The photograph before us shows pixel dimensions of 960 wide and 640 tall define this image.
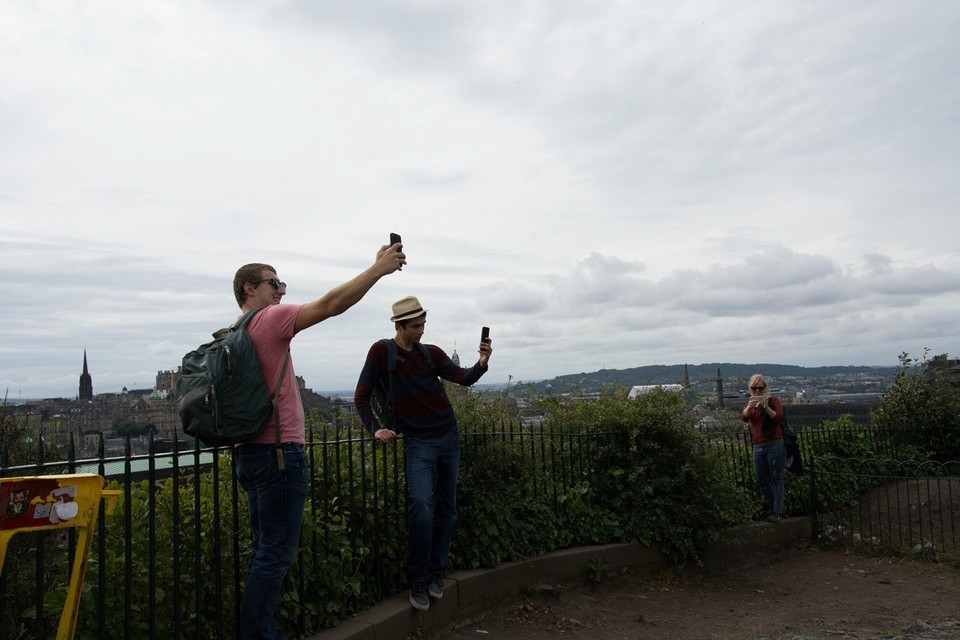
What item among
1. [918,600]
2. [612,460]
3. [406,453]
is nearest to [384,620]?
[406,453]

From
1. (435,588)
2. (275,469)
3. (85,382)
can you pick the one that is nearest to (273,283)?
(275,469)

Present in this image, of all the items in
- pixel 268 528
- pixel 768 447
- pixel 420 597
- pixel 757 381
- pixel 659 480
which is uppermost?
pixel 757 381

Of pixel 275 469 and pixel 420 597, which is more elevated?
pixel 275 469

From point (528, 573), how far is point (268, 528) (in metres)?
3.06

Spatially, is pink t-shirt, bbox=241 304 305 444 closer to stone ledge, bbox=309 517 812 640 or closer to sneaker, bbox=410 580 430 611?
stone ledge, bbox=309 517 812 640

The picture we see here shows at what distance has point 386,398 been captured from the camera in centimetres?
540

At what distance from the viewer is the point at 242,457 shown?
12.3 ft

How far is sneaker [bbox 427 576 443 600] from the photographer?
5.17m

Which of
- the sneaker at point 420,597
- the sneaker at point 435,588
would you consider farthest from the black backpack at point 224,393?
the sneaker at point 435,588

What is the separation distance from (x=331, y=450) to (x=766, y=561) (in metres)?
5.22

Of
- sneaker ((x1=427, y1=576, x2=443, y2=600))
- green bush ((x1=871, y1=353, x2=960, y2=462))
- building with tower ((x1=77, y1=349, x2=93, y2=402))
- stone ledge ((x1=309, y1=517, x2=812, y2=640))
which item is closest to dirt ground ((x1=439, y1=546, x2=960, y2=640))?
stone ledge ((x1=309, y1=517, x2=812, y2=640))

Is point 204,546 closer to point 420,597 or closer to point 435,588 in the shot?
point 420,597

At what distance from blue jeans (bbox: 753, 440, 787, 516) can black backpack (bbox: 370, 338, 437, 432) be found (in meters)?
5.28

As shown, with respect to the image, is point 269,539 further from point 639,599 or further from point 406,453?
point 639,599
